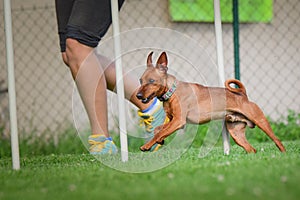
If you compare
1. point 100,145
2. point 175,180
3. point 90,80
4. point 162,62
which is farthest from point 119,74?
point 175,180

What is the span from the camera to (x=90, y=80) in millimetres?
3312

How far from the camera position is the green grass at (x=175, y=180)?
2.00m

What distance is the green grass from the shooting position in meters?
2.00

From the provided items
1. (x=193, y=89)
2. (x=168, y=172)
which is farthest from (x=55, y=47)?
(x=168, y=172)

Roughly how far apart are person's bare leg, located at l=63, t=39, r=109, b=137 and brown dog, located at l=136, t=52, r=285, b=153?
16.7 inches

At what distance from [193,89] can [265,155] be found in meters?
0.46

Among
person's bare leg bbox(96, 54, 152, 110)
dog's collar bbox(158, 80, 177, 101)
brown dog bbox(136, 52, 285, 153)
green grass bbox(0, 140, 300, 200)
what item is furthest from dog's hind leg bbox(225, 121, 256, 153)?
person's bare leg bbox(96, 54, 152, 110)

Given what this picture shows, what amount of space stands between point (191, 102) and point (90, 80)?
0.59 meters

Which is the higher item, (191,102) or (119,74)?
(119,74)

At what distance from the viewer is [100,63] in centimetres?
353

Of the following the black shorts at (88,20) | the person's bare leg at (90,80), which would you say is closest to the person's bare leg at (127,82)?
the person's bare leg at (90,80)

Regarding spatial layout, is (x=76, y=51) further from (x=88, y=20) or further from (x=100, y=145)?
(x=100, y=145)

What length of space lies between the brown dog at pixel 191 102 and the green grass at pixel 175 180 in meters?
0.18

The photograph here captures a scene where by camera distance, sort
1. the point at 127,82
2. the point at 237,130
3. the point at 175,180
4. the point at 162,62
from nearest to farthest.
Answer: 1. the point at 175,180
2. the point at 162,62
3. the point at 237,130
4. the point at 127,82
